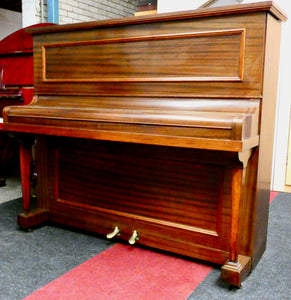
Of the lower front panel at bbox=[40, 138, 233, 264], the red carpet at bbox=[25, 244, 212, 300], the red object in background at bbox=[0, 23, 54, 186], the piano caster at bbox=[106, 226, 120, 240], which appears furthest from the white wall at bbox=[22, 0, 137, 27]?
the red carpet at bbox=[25, 244, 212, 300]

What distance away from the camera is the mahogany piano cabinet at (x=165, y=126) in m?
1.61

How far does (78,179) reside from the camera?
2.25 metres

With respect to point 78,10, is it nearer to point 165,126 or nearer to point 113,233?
point 113,233

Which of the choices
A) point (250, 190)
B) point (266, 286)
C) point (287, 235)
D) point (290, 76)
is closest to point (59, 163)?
point (250, 190)

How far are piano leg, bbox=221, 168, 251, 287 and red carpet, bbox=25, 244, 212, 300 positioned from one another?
0.52 ft

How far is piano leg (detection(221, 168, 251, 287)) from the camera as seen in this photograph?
1555mm

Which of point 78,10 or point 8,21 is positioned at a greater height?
point 8,21

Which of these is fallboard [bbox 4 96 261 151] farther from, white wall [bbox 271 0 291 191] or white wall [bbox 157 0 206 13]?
white wall [bbox 157 0 206 13]

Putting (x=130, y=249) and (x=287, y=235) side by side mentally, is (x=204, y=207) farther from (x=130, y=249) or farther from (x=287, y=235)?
(x=287, y=235)

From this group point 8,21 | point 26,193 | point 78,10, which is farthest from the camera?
point 8,21

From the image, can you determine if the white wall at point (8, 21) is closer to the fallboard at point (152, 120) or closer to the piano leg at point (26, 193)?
the piano leg at point (26, 193)

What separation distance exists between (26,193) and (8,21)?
620 cm

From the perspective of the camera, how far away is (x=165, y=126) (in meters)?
1.58

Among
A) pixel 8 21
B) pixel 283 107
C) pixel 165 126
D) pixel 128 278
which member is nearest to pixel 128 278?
pixel 128 278
